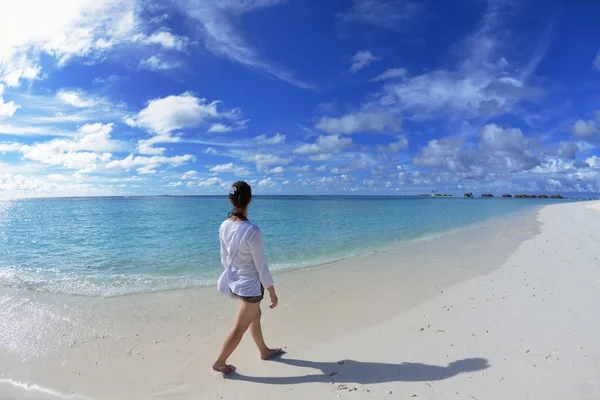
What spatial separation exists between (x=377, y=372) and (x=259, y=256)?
2.25 m

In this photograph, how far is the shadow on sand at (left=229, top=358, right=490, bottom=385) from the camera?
412 centimetres

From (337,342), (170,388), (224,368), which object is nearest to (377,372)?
(337,342)

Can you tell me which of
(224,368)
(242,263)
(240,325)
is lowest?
(224,368)

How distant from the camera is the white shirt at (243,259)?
4012 millimetres

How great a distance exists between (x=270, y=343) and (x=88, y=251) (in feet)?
47.6

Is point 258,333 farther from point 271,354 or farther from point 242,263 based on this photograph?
point 242,263

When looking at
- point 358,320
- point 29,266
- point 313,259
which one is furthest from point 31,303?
point 313,259

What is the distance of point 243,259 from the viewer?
412 cm

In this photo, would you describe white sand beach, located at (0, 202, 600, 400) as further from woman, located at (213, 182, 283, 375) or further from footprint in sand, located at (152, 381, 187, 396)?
woman, located at (213, 182, 283, 375)

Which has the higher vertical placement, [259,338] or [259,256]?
[259,256]

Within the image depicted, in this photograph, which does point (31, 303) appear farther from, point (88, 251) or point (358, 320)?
point (88, 251)

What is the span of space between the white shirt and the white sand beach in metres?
1.28

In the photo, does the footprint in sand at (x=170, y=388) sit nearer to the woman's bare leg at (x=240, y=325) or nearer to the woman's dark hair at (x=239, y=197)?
the woman's bare leg at (x=240, y=325)

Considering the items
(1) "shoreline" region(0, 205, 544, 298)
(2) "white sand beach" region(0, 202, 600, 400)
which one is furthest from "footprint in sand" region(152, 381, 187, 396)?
(1) "shoreline" region(0, 205, 544, 298)
